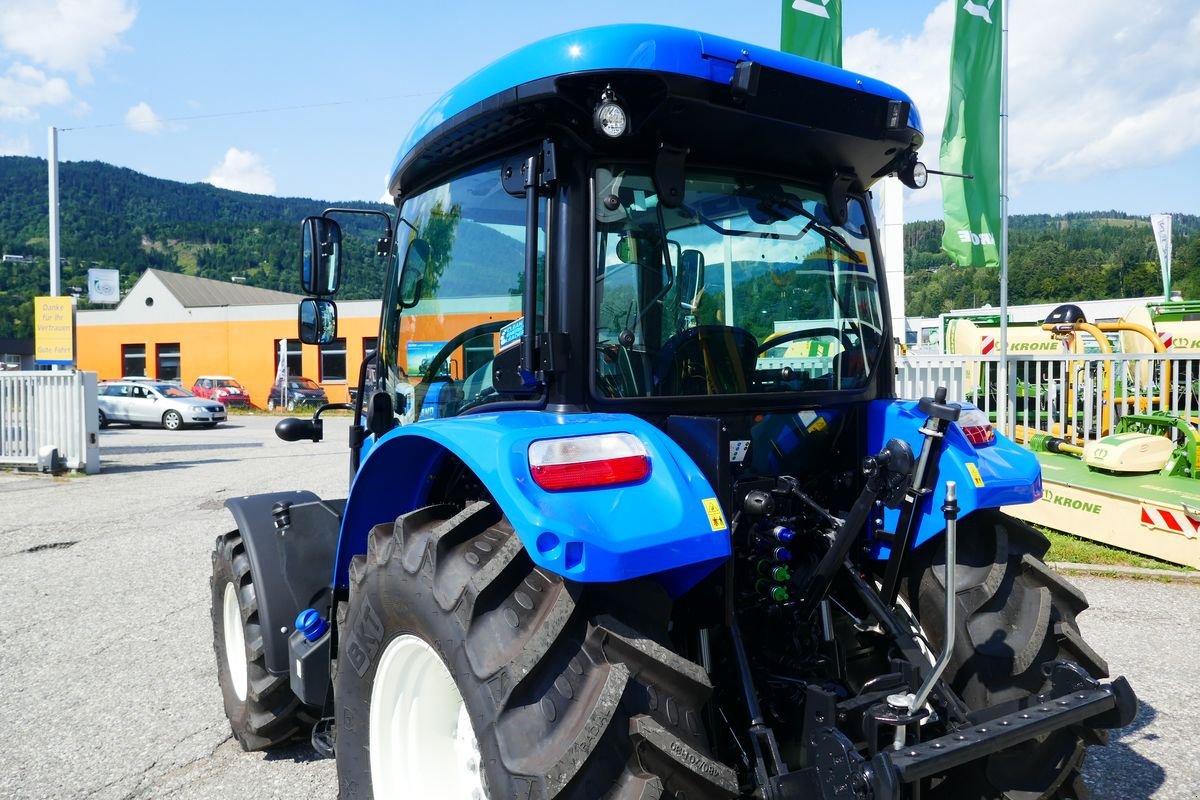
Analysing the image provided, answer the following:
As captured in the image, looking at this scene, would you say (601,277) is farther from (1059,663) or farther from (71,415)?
(71,415)

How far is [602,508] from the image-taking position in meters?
1.82

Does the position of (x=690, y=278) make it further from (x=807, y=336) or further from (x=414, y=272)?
(x=414, y=272)

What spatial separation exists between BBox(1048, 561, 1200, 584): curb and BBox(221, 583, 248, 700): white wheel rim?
17.3 feet

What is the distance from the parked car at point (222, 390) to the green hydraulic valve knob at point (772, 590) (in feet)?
114

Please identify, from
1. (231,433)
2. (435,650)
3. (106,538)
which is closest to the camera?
(435,650)

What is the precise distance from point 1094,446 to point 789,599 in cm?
641

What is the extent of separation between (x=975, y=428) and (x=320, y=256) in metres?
2.36

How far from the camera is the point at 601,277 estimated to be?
2.24 meters

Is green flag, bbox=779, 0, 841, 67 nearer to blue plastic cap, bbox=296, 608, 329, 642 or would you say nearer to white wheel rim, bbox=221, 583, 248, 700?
white wheel rim, bbox=221, 583, 248, 700

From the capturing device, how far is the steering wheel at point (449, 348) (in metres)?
2.52

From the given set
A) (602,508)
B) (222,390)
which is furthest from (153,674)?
(222,390)

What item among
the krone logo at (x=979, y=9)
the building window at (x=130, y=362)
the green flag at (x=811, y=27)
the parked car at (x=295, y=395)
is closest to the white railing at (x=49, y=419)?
the green flag at (x=811, y=27)

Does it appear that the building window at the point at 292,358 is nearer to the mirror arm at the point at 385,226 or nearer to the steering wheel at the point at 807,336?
the mirror arm at the point at 385,226

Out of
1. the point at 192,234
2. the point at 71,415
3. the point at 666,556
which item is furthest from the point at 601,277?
the point at 192,234
